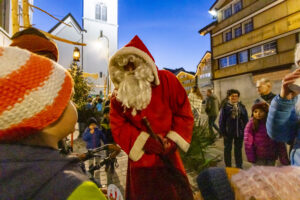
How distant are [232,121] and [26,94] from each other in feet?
12.1

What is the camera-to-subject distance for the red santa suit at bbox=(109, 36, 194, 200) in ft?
5.22

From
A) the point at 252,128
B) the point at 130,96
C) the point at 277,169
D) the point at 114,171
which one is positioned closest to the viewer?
the point at 277,169

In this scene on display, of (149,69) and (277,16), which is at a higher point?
(277,16)

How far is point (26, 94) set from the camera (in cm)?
63

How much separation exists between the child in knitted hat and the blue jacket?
1427 mm

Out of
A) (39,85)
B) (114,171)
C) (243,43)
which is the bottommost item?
(114,171)

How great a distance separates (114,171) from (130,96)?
2.81m

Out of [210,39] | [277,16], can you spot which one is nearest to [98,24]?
[210,39]

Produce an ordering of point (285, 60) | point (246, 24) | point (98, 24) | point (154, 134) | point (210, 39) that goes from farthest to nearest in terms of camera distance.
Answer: point (98, 24) → point (210, 39) → point (246, 24) → point (285, 60) → point (154, 134)

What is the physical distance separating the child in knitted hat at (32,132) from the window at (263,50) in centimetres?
1646

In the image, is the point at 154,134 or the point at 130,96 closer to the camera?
the point at 154,134

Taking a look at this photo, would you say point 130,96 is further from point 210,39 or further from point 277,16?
point 210,39

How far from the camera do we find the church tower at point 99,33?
1187 inches

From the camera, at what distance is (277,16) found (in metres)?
12.6
